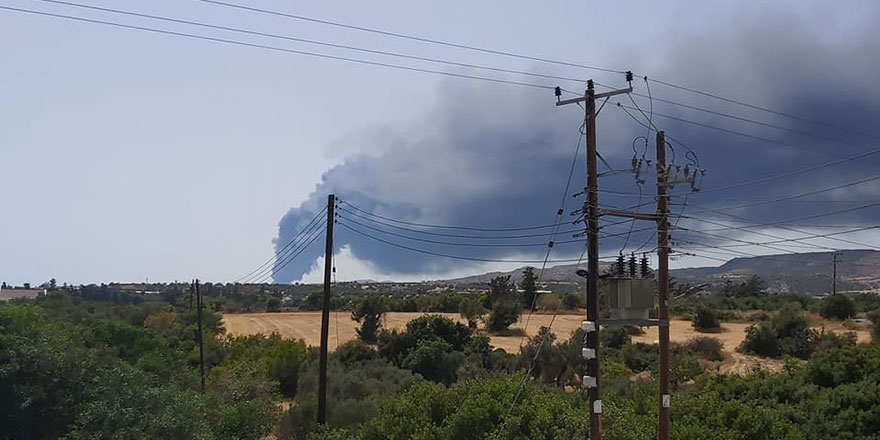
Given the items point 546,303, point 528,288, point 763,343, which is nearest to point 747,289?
point 546,303

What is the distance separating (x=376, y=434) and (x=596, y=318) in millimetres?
10597

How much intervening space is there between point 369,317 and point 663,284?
46.3 meters

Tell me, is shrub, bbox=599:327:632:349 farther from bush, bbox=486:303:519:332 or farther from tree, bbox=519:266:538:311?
tree, bbox=519:266:538:311

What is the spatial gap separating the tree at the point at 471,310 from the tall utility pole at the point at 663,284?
5115cm

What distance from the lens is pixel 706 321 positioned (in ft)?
210

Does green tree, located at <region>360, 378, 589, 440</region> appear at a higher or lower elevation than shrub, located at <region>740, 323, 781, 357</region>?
lower

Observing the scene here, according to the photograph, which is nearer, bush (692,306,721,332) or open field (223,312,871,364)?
open field (223,312,871,364)

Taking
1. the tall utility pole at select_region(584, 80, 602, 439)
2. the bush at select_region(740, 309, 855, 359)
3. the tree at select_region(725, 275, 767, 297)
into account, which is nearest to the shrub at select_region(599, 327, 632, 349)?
the bush at select_region(740, 309, 855, 359)

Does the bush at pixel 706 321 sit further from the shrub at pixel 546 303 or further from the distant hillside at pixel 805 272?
the distant hillside at pixel 805 272

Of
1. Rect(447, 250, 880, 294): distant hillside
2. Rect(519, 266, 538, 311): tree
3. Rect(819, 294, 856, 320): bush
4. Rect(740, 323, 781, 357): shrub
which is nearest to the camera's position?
Rect(740, 323, 781, 357): shrub

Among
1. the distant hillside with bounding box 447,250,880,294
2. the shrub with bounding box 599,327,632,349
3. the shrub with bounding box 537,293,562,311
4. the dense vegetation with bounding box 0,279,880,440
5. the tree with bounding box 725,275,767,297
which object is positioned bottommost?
the dense vegetation with bounding box 0,279,880,440

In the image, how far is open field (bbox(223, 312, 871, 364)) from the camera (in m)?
57.1

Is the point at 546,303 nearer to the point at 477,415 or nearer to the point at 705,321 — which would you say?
the point at 705,321

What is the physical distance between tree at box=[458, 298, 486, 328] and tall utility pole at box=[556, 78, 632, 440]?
52.1 m
